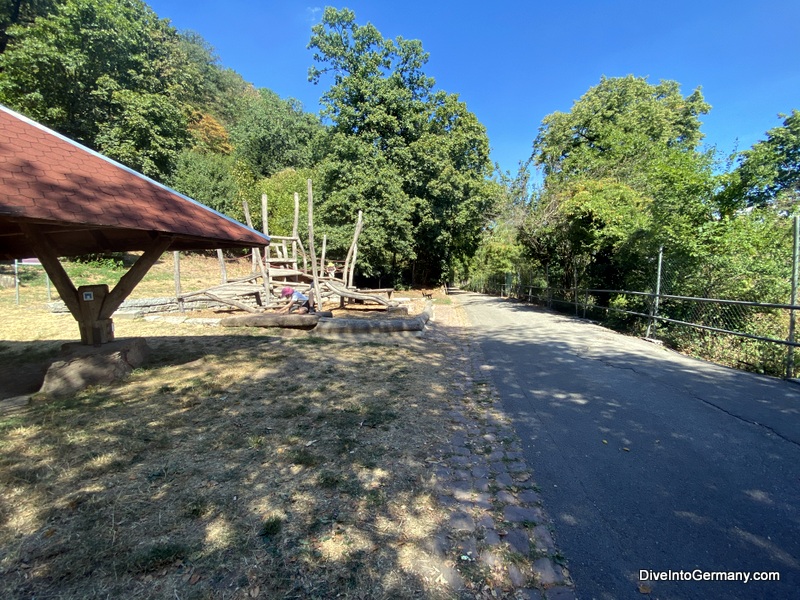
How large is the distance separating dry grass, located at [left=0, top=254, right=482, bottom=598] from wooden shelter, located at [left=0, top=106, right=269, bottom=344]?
1.36m

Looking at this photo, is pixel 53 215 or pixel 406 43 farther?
pixel 406 43

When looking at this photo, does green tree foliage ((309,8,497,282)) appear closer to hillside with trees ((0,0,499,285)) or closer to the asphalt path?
hillside with trees ((0,0,499,285))

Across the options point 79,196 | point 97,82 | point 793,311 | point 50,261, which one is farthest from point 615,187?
point 97,82

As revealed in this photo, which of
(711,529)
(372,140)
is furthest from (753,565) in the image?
(372,140)

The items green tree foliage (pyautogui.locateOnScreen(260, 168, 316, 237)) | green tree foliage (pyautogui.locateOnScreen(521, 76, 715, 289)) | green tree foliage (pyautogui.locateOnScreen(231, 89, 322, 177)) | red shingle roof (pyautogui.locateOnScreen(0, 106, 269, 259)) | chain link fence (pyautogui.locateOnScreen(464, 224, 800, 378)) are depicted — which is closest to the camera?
red shingle roof (pyautogui.locateOnScreen(0, 106, 269, 259))

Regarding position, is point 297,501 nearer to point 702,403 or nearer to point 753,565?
point 753,565

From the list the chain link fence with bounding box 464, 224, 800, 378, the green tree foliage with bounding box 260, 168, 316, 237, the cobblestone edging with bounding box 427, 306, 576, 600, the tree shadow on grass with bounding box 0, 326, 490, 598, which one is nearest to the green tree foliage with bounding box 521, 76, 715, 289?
the chain link fence with bounding box 464, 224, 800, 378

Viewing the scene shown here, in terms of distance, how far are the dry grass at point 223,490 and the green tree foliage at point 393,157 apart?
14.9m

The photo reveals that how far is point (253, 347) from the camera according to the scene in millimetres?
6809

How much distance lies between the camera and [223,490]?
98.0 inches

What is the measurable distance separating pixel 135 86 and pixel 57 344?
20.5 metres

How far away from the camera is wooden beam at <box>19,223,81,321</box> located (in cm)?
410

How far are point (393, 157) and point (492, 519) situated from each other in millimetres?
20180

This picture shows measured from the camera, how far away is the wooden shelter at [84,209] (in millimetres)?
3242
